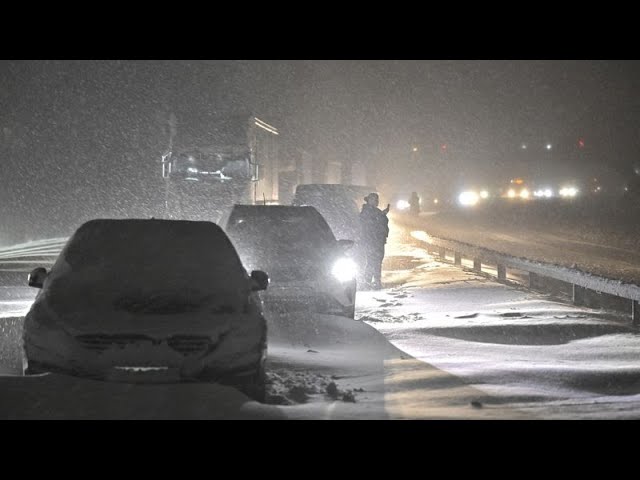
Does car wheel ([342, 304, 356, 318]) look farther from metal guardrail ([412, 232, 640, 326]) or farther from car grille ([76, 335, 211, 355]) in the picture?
car grille ([76, 335, 211, 355])

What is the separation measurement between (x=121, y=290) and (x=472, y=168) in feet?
307

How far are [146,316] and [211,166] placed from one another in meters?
20.3

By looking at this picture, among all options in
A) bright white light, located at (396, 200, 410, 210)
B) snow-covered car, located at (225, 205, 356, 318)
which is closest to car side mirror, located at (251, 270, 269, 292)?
snow-covered car, located at (225, 205, 356, 318)

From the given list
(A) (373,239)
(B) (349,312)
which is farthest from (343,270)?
(A) (373,239)

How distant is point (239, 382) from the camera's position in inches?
261

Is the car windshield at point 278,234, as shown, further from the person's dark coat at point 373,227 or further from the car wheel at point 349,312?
the person's dark coat at point 373,227

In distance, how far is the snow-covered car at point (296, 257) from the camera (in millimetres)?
11320

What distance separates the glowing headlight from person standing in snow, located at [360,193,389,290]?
17.8ft

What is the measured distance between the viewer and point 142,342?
252 inches

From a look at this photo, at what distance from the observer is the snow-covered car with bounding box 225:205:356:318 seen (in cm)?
1132

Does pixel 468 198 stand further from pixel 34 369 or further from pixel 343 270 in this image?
pixel 34 369

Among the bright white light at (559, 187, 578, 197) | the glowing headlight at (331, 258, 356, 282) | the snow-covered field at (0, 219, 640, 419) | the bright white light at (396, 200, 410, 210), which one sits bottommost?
the bright white light at (396, 200, 410, 210)
